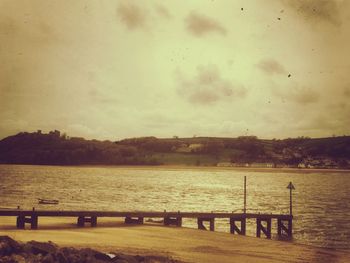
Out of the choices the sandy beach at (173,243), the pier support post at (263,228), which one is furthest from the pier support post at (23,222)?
the pier support post at (263,228)

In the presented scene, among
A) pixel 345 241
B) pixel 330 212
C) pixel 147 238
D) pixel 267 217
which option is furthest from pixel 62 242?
pixel 330 212

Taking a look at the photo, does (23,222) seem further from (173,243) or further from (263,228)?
(263,228)

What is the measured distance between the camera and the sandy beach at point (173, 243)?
2555cm

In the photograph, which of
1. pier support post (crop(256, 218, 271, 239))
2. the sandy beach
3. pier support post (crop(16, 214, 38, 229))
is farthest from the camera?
pier support post (crop(256, 218, 271, 239))

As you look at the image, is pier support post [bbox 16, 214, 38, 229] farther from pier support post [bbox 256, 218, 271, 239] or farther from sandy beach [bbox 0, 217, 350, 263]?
pier support post [bbox 256, 218, 271, 239]

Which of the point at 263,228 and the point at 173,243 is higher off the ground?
the point at 173,243

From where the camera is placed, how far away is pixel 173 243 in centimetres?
2895

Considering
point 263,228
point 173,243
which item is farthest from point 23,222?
point 263,228

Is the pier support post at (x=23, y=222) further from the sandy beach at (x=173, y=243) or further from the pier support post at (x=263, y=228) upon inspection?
the pier support post at (x=263, y=228)

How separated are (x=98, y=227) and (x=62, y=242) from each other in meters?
8.85

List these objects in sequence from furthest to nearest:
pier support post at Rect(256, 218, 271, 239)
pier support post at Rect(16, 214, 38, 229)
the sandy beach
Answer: pier support post at Rect(256, 218, 271, 239) < pier support post at Rect(16, 214, 38, 229) < the sandy beach

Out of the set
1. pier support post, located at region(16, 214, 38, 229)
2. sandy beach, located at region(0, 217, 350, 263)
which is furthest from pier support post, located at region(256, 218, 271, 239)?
pier support post, located at region(16, 214, 38, 229)

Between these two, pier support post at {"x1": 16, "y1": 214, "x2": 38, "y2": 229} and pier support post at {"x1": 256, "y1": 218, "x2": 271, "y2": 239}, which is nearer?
pier support post at {"x1": 16, "y1": 214, "x2": 38, "y2": 229}

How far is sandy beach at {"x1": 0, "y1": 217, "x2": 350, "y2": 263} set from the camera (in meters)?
25.5
